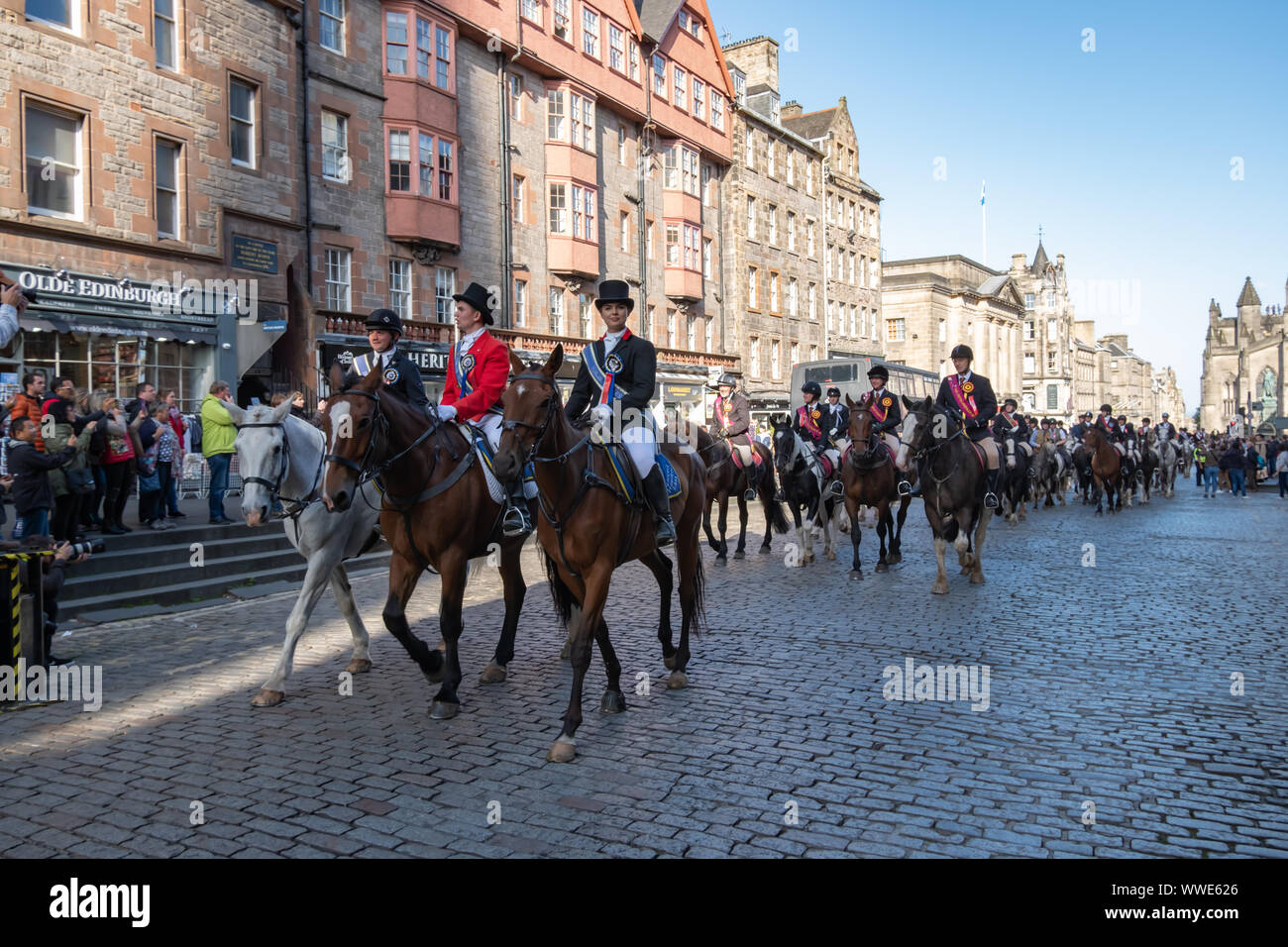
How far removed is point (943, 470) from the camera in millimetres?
12031

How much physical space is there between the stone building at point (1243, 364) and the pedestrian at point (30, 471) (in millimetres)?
109321

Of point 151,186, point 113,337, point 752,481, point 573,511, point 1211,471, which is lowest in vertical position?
point 1211,471

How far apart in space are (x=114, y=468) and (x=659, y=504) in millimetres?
10024

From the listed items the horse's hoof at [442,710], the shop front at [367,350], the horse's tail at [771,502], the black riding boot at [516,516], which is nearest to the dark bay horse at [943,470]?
the horse's tail at [771,502]

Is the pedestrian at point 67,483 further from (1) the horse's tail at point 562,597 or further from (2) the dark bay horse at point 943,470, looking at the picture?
(2) the dark bay horse at point 943,470

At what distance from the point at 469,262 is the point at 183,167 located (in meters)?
10.3

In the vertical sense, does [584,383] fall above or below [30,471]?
above

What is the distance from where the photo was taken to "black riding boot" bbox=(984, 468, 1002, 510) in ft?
40.4

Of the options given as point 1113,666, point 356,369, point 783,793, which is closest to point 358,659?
point 356,369

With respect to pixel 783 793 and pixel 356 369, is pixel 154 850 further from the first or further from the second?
pixel 356 369

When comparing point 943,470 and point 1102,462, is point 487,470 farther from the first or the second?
point 1102,462

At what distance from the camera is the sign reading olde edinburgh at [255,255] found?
883 inches

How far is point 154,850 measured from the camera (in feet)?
14.7

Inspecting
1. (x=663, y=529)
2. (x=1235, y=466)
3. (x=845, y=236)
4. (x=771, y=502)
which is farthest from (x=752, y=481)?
(x=845, y=236)
